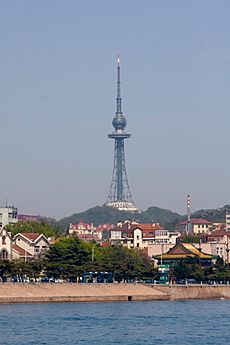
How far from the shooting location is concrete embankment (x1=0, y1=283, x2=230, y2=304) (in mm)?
100188

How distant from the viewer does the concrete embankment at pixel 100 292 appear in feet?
329

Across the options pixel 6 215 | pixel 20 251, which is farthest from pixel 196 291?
pixel 6 215

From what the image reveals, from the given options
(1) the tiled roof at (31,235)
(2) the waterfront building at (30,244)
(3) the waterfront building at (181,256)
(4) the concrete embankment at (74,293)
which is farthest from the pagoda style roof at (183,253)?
(4) the concrete embankment at (74,293)

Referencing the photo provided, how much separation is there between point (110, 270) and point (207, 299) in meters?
10.8

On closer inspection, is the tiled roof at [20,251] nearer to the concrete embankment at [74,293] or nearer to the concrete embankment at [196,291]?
the concrete embankment at [196,291]

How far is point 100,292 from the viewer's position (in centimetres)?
10931

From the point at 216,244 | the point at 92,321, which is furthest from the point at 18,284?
the point at 216,244

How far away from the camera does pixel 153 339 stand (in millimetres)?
68188

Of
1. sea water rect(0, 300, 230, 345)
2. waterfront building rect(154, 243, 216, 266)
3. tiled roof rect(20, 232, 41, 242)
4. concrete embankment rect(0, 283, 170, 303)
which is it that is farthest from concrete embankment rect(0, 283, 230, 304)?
tiled roof rect(20, 232, 41, 242)

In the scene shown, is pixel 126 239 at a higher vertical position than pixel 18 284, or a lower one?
higher

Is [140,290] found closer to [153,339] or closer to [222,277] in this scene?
[222,277]

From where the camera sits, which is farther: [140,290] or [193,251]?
[193,251]

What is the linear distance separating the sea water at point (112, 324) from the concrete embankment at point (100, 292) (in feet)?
8.50

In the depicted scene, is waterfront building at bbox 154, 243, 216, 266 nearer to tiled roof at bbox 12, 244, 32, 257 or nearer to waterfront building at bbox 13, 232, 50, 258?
waterfront building at bbox 13, 232, 50, 258
